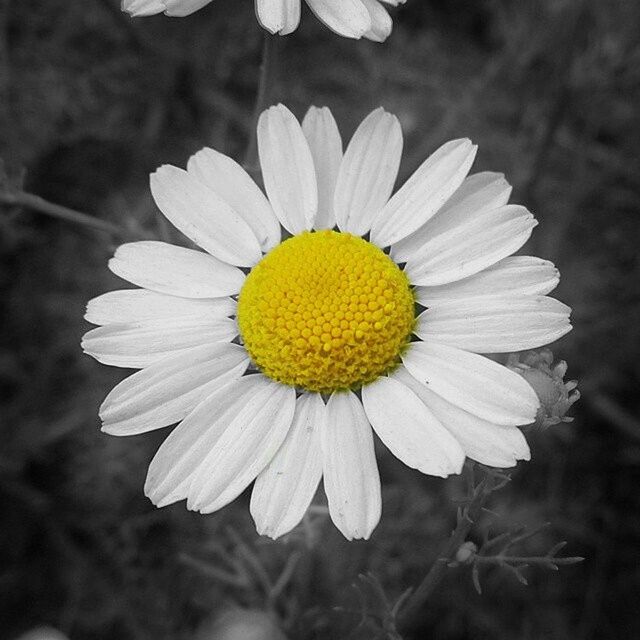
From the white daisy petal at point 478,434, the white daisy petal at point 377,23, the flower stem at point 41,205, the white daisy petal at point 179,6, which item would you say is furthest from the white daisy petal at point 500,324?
the flower stem at point 41,205

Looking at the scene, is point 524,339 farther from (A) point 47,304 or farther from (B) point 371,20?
(A) point 47,304

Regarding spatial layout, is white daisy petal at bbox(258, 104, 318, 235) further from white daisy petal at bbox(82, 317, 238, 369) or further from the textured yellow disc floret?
white daisy petal at bbox(82, 317, 238, 369)

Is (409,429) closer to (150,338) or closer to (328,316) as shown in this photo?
(328,316)

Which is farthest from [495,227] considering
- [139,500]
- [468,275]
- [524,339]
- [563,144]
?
[139,500]

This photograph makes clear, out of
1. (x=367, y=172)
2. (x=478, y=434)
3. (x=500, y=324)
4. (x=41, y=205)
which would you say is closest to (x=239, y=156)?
(x=41, y=205)

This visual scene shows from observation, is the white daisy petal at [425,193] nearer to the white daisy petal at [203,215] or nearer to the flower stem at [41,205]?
the white daisy petal at [203,215]

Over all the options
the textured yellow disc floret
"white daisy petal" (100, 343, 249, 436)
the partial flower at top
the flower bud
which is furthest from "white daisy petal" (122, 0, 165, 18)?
the flower bud
